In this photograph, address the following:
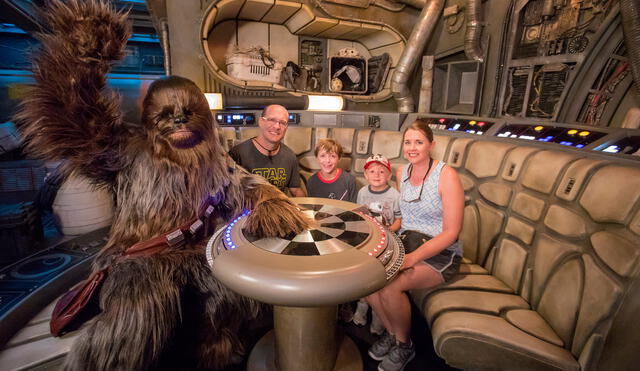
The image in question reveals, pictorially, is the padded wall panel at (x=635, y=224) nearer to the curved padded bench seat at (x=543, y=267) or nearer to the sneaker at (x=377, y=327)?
the curved padded bench seat at (x=543, y=267)

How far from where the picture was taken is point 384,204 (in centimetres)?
192

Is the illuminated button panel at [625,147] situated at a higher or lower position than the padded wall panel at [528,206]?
higher

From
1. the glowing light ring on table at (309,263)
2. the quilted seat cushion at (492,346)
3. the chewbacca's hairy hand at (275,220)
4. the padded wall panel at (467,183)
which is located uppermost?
the padded wall panel at (467,183)

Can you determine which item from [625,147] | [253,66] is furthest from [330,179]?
[253,66]

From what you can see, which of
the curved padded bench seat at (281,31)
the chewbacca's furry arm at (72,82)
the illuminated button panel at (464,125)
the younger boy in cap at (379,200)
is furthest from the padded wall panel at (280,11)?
the chewbacca's furry arm at (72,82)

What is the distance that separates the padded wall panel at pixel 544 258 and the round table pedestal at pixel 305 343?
902 mm

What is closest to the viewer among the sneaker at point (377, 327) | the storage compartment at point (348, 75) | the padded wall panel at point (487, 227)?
the padded wall panel at point (487, 227)

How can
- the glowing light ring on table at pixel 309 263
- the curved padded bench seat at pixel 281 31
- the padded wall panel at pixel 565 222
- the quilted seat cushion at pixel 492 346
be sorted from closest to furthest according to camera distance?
1. the glowing light ring on table at pixel 309 263
2. the quilted seat cushion at pixel 492 346
3. the padded wall panel at pixel 565 222
4. the curved padded bench seat at pixel 281 31

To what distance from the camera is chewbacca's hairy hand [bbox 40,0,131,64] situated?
1.00m

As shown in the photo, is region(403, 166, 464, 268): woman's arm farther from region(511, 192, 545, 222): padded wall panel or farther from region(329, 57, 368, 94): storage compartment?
region(329, 57, 368, 94): storage compartment

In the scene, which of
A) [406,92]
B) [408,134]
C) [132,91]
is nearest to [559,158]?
[408,134]

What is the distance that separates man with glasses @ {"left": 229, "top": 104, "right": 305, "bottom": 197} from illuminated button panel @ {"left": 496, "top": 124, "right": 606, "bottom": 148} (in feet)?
4.72

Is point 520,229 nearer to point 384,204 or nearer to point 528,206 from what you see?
point 528,206

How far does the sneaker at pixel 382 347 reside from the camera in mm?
1567
